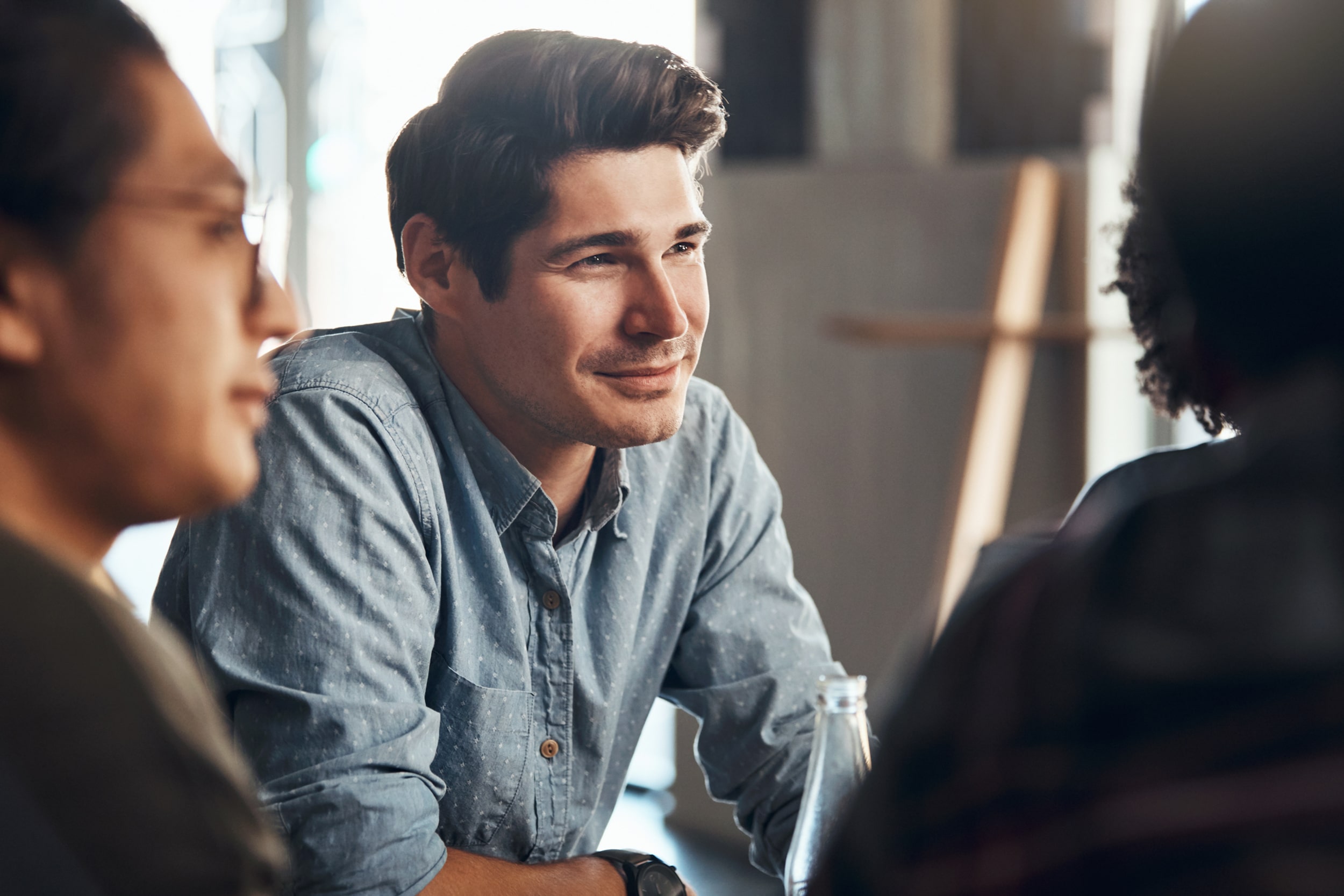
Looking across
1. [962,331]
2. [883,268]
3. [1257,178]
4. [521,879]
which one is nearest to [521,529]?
[521,879]

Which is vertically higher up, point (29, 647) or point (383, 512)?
point (29, 647)

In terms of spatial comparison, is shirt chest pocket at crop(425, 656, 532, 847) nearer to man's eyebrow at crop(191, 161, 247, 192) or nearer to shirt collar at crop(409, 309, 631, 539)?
shirt collar at crop(409, 309, 631, 539)

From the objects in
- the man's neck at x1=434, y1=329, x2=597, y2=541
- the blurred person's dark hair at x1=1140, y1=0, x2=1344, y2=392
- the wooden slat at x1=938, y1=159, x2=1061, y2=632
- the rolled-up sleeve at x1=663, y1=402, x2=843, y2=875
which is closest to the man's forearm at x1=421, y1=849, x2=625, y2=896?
the rolled-up sleeve at x1=663, y1=402, x2=843, y2=875

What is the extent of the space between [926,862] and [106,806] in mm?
288

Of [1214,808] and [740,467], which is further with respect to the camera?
[740,467]

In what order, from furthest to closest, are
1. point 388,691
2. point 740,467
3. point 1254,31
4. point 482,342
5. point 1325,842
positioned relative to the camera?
point 740,467, point 482,342, point 388,691, point 1254,31, point 1325,842

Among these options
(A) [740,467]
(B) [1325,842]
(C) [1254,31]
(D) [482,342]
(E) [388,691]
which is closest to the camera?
(B) [1325,842]

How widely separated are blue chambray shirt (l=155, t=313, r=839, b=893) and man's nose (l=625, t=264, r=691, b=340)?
0.17 meters

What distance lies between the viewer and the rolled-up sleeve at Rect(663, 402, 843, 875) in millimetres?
1334

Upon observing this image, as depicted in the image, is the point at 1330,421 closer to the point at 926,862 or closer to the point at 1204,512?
the point at 1204,512

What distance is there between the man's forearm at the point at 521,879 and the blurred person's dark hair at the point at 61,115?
669mm

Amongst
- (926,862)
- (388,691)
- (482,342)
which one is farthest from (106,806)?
(482,342)

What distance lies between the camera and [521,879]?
1.08m

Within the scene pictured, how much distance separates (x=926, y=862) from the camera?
471mm
